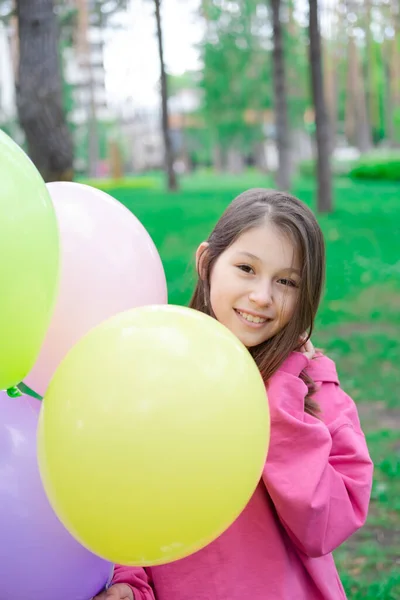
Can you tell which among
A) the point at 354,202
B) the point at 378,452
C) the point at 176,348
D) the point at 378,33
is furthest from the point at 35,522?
the point at 378,33

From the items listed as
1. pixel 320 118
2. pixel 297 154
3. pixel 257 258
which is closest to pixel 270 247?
pixel 257 258

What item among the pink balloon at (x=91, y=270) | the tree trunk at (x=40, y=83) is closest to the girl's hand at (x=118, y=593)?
the pink balloon at (x=91, y=270)

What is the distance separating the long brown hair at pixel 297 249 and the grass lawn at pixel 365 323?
14.0 inches

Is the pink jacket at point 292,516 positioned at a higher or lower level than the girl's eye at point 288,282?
lower

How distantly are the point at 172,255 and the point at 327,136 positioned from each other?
5.15m

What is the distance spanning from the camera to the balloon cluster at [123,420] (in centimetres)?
125

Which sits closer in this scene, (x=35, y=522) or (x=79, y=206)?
(x=35, y=522)

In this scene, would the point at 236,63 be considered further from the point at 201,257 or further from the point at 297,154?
the point at 201,257

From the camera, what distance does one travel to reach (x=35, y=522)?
1.48m

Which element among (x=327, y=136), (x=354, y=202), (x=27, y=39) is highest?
(x=27, y=39)

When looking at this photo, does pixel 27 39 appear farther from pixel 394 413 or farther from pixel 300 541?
pixel 300 541

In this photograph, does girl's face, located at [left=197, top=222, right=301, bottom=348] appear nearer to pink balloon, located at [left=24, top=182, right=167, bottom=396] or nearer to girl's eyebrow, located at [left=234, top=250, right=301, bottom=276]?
girl's eyebrow, located at [left=234, top=250, right=301, bottom=276]

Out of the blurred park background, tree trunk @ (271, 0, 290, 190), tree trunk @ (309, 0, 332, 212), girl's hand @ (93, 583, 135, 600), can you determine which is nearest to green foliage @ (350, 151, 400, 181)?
the blurred park background

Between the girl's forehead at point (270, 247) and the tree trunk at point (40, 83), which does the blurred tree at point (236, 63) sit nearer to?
the tree trunk at point (40, 83)
